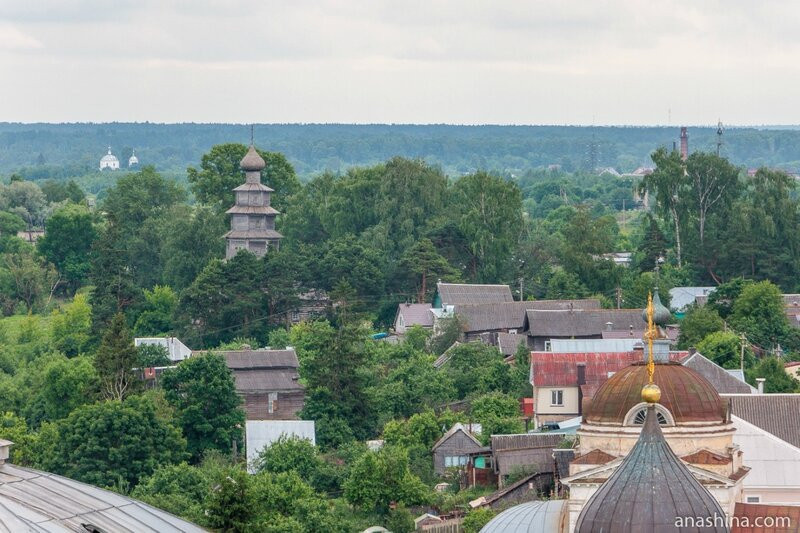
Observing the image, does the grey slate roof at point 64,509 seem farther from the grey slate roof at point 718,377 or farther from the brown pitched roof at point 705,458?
the grey slate roof at point 718,377

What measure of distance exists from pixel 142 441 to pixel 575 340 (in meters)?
15.4

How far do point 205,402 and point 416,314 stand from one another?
63.3ft

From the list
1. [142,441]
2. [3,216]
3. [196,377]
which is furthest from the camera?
[3,216]

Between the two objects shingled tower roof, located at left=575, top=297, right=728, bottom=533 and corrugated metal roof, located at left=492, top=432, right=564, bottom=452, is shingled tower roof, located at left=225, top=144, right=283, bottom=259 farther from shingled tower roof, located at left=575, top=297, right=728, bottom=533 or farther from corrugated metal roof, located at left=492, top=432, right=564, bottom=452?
shingled tower roof, located at left=575, top=297, right=728, bottom=533

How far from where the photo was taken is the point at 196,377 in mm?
60656

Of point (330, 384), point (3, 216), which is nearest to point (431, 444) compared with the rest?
point (330, 384)

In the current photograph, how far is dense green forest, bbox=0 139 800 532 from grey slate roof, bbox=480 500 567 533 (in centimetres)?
516

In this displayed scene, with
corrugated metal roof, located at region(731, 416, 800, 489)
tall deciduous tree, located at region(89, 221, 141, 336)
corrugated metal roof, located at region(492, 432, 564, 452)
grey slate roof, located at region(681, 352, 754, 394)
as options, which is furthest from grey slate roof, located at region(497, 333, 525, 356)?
corrugated metal roof, located at region(731, 416, 800, 489)

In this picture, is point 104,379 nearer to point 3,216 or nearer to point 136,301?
point 136,301

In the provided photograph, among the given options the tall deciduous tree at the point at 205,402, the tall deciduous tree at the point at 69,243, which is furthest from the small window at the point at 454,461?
the tall deciduous tree at the point at 69,243

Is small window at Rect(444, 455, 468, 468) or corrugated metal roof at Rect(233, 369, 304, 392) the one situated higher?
corrugated metal roof at Rect(233, 369, 304, 392)

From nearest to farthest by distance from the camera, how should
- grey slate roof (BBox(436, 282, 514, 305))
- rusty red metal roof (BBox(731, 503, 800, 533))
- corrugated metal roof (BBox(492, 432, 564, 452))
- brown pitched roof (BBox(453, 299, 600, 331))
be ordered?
1. rusty red metal roof (BBox(731, 503, 800, 533))
2. corrugated metal roof (BBox(492, 432, 564, 452))
3. brown pitched roof (BBox(453, 299, 600, 331))
4. grey slate roof (BBox(436, 282, 514, 305))

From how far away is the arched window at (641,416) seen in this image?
39.7 metres

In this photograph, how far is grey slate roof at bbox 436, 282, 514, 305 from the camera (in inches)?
3086
